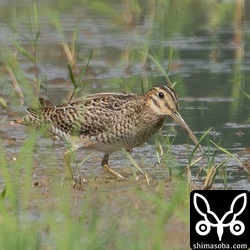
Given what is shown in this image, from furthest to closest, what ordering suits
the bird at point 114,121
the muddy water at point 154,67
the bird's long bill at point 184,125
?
1. the muddy water at point 154,67
2. the bird at point 114,121
3. the bird's long bill at point 184,125

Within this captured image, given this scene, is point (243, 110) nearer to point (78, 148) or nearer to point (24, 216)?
point (78, 148)

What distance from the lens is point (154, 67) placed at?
12.5 m

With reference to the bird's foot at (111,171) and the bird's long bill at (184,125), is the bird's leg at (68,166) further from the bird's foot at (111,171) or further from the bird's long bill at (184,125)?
the bird's long bill at (184,125)

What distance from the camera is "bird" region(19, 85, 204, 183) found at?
9.11 meters

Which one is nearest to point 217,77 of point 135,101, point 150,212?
point 135,101

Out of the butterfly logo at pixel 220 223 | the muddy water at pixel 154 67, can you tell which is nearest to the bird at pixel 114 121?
the muddy water at pixel 154 67

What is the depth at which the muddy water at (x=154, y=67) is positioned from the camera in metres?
9.79

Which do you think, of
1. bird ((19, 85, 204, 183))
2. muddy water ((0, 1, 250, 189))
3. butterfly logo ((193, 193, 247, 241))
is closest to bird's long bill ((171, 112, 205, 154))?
bird ((19, 85, 204, 183))

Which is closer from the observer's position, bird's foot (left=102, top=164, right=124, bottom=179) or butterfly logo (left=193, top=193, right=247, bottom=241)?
butterfly logo (left=193, top=193, right=247, bottom=241)

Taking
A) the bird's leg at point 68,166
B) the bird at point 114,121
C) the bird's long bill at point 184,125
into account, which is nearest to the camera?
the bird's leg at point 68,166

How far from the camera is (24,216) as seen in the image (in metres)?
7.65

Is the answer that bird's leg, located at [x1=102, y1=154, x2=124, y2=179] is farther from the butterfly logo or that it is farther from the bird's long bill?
the butterfly logo

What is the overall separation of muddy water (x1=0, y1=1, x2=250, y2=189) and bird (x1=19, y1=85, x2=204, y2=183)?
0.65 feet

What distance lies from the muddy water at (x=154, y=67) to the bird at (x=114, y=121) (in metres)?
0.20
